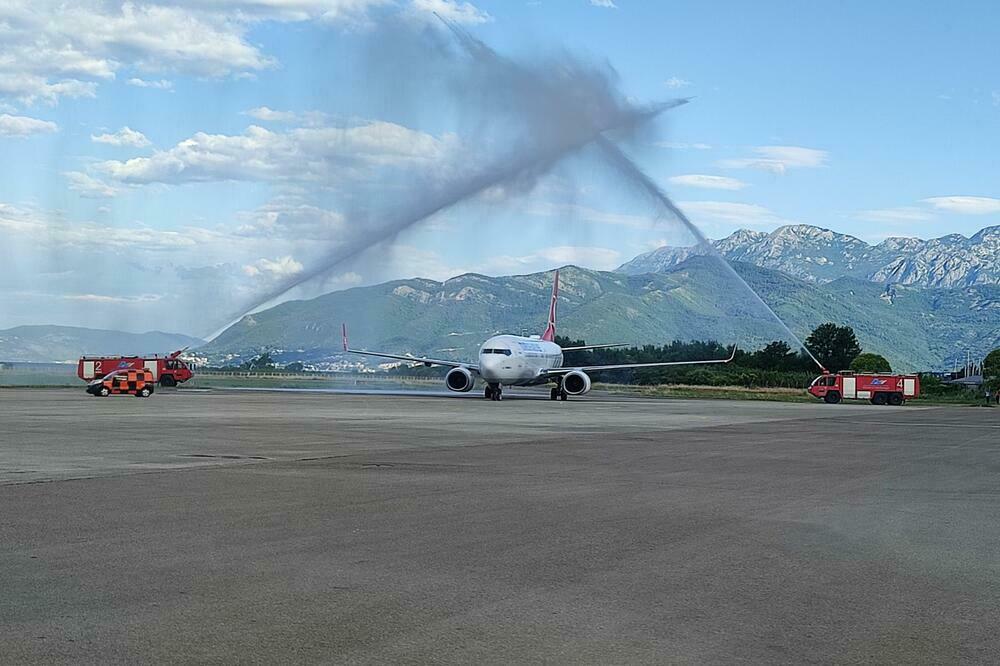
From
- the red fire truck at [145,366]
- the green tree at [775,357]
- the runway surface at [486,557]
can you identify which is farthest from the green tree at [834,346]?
the runway surface at [486,557]

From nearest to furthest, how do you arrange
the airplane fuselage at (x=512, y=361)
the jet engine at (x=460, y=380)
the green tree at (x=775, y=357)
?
the airplane fuselage at (x=512, y=361) → the jet engine at (x=460, y=380) → the green tree at (x=775, y=357)

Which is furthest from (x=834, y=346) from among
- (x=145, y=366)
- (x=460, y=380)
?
(x=145, y=366)

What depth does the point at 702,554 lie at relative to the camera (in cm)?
1122

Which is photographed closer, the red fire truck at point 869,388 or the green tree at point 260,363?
the red fire truck at point 869,388

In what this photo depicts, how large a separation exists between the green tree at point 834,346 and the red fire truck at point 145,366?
85.1m

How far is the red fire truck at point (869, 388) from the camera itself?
269 ft

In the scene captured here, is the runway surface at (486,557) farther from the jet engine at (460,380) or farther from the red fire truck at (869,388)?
the red fire truck at (869,388)

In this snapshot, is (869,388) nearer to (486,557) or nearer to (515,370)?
Result: (515,370)

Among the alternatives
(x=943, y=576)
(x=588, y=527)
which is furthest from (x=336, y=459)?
(x=943, y=576)

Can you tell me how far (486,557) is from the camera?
10.7 meters

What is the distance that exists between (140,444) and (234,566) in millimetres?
15881

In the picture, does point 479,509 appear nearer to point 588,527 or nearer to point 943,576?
point 588,527

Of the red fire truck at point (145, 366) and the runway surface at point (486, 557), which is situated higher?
the red fire truck at point (145, 366)

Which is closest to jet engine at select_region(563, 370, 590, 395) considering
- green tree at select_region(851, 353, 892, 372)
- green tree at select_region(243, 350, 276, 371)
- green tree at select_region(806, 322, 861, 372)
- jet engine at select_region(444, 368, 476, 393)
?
jet engine at select_region(444, 368, 476, 393)
